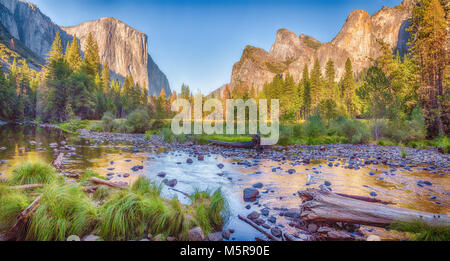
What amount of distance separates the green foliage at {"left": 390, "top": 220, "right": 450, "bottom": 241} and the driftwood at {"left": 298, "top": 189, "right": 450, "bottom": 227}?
0.09m

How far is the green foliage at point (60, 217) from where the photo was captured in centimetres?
269

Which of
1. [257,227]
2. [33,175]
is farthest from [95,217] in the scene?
[33,175]

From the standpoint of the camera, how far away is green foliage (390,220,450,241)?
2.60 meters

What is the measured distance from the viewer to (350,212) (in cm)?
325

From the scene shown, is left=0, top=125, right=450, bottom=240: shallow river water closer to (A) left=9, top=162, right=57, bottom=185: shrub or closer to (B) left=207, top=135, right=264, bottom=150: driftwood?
(A) left=9, top=162, right=57, bottom=185: shrub

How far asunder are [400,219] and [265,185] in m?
3.43

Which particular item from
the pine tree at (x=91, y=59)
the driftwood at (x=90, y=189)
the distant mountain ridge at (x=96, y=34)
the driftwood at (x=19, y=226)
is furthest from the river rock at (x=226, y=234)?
the distant mountain ridge at (x=96, y=34)

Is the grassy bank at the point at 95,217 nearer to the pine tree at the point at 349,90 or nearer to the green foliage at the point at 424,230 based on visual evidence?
the green foliage at the point at 424,230

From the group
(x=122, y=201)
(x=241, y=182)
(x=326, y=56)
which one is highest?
(x=326, y=56)

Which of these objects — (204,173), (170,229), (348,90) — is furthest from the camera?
(348,90)

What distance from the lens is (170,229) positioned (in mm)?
2979

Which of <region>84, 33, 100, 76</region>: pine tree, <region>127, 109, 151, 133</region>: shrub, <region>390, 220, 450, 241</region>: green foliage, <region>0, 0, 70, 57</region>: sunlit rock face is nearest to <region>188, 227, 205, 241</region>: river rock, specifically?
<region>390, 220, 450, 241</region>: green foliage
